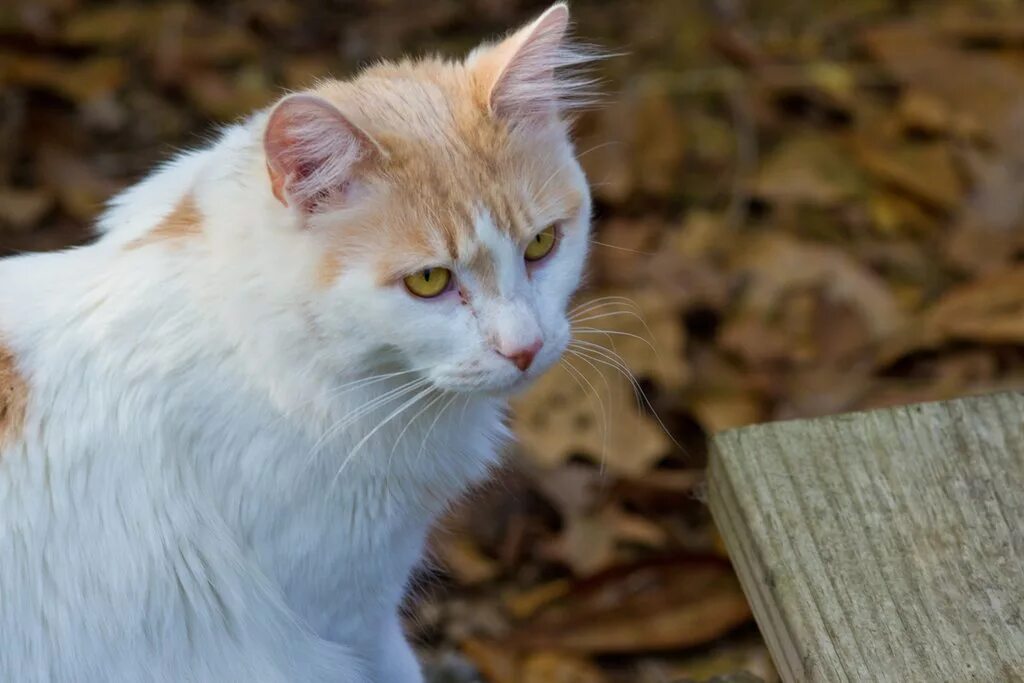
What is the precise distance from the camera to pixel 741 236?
3.55m

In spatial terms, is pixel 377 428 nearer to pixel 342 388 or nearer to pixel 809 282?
pixel 342 388

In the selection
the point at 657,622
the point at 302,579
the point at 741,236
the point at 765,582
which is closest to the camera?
the point at 765,582

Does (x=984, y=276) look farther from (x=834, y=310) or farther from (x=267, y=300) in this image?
(x=267, y=300)

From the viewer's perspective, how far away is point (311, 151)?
1.56m

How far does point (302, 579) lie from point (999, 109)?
2.75 meters

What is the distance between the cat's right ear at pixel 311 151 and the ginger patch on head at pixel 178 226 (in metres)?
0.16

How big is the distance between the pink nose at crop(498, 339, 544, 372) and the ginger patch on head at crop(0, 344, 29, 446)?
2.00 feet

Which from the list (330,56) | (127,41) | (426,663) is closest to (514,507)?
(426,663)

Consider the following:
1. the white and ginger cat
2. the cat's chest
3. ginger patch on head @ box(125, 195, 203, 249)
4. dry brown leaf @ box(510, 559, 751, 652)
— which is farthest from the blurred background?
A: ginger patch on head @ box(125, 195, 203, 249)

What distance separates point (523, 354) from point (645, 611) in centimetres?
105

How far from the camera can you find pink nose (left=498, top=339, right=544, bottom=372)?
1.62 metres

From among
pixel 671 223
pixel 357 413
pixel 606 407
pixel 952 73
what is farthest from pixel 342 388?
pixel 952 73

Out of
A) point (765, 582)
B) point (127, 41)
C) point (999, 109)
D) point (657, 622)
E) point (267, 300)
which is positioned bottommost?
point (999, 109)

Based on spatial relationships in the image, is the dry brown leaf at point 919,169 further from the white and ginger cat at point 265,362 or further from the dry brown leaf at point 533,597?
the white and ginger cat at point 265,362
